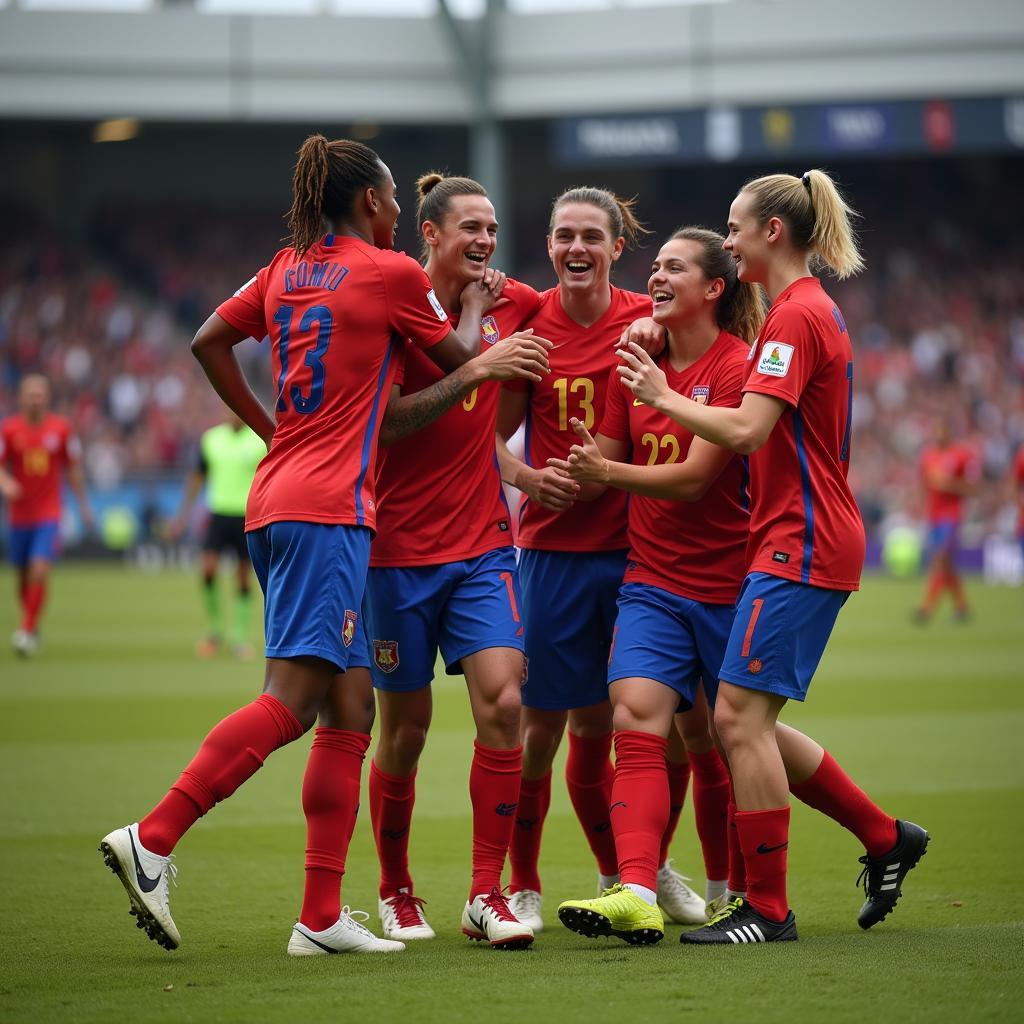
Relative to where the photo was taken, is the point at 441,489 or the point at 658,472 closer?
the point at 658,472

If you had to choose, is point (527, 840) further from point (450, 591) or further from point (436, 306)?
point (436, 306)

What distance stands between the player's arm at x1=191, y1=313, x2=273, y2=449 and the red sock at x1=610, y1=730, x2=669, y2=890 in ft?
5.16

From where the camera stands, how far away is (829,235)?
5.06 m

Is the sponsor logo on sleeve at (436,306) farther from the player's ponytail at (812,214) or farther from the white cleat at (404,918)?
the white cleat at (404,918)

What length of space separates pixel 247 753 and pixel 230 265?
33.6m

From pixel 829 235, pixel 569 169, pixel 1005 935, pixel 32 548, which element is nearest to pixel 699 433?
pixel 829 235

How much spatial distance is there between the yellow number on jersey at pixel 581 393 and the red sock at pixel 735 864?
148 centimetres

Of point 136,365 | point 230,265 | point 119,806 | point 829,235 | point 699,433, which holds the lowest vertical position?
point 119,806

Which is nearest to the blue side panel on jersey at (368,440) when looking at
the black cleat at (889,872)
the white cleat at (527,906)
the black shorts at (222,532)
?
the white cleat at (527,906)

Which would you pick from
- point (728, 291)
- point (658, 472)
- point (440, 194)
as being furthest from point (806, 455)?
point (440, 194)

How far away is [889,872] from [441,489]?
200 centimetres

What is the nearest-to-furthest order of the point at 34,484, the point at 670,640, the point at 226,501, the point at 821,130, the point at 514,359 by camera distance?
the point at 514,359
the point at 670,640
the point at 226,501
the point at 34,484
the point at 821,130

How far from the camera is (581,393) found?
572 centimetres

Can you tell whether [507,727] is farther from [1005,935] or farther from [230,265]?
[230,265]
